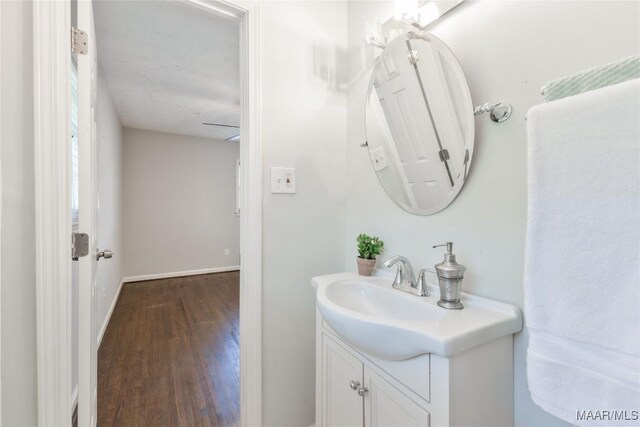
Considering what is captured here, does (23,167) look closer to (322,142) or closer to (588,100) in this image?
(322,142)

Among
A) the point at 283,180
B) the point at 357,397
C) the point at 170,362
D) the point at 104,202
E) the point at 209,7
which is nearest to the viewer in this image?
the point at 357,397

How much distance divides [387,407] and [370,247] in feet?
2.05

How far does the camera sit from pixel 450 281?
90 centimetres

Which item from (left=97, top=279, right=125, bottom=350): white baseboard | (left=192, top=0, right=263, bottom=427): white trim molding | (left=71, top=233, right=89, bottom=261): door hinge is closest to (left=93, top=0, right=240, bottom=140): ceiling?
(left=192, top=0, right=263, bottom=427): white trim molding

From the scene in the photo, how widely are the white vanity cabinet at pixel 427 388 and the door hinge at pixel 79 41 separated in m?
1.36

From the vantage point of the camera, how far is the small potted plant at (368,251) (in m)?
1.30

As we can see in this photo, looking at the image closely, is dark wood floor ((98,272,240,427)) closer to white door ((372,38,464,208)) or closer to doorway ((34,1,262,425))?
doorway ((34,1,262,425))

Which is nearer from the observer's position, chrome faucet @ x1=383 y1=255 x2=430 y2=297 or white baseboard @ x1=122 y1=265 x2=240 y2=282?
chrome faucet @ x1=383 y1=255 x2=430 y2=297

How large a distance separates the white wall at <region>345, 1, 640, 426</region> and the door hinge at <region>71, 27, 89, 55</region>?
126cm

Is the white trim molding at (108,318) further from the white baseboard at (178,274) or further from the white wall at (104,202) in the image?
the white baseboard at (178,274)

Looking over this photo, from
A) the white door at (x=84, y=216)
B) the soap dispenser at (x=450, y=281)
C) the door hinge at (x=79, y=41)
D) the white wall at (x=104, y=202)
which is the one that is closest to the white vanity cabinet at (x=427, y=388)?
the soap dispenser at (x=450, y=281)

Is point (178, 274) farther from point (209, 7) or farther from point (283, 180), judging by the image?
point (209, 7)

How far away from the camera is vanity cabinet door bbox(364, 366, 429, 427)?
75 centimetres

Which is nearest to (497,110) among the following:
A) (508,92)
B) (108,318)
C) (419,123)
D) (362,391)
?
(508,92)
